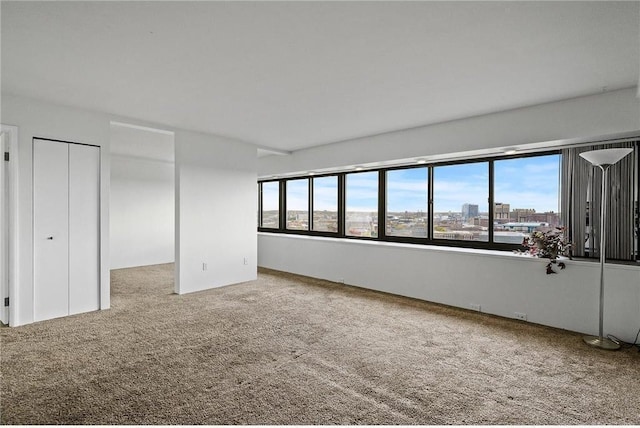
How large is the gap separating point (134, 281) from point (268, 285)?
2.46 meters

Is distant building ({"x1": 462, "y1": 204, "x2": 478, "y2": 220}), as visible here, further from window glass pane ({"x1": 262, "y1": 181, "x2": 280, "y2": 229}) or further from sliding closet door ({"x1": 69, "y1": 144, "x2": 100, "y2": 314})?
sliding closet door ({"x1": 69, "y1": 144, "x2": 100, "y2": 314})

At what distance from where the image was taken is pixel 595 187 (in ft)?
12.4

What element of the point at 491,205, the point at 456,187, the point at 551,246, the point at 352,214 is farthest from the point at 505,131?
the point at 352,214

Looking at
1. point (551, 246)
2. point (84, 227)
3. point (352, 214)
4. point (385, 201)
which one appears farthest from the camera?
point (352, 214)

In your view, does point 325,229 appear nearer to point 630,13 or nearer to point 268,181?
point 268,181

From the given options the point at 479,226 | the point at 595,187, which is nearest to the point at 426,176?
the point at 479,226

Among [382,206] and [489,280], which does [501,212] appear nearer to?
[489,280]

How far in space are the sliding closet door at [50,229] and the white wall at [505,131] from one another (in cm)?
400

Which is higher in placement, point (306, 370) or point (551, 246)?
point (551, 246)

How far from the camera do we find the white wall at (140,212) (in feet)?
25.0

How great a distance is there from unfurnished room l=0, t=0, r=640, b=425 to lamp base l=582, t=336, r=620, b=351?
0.06ft

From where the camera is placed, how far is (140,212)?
8.03m

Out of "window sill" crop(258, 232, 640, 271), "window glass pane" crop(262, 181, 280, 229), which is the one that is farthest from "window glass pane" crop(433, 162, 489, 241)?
"window glass pane" crop(262, 181, 280, 229)

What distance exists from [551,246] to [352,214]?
136 inches
